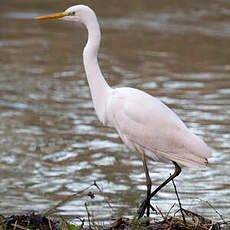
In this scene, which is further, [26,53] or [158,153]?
[26,53]

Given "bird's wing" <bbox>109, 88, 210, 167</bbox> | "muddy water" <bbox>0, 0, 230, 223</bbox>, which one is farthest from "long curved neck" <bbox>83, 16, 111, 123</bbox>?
"muddy water" <bbox>0, 0, 230, 223</bbox>

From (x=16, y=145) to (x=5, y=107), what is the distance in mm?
1670

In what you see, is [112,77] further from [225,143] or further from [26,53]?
[225,143]

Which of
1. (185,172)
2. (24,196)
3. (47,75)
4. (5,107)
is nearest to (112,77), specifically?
(47,75)

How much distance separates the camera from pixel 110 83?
458 inches

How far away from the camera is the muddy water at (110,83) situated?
295 inches

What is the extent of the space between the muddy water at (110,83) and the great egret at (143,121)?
3.86ft

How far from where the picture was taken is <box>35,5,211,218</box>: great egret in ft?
18.0

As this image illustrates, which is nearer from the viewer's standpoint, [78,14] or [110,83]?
[78,14]

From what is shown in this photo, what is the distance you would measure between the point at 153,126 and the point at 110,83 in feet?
20.0

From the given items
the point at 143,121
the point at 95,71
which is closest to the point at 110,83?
the point at 95,71

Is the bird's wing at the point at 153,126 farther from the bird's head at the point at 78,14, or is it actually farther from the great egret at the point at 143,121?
→ the bird's head at the point at 78,14

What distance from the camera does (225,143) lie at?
29.6ft

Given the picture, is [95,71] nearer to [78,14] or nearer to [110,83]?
[78,14]
